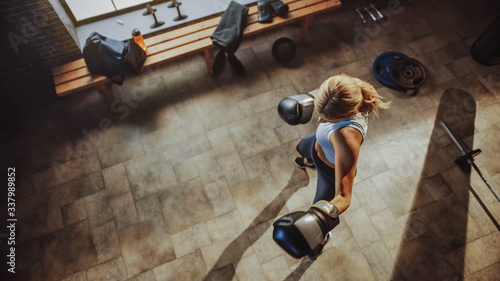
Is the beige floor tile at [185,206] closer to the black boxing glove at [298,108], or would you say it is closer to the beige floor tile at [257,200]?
the beige floor tile at [257,200]

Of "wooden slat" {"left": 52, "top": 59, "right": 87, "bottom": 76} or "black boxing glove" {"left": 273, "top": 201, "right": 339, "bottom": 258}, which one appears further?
"wooden slat" {"left": 52, "top": 59, "right": 87, "bottom": 76}

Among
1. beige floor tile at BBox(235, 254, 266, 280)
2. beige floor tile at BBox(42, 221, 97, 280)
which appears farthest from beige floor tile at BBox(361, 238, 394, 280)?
beige floor tile at BBox(42, 221, 97, 280)

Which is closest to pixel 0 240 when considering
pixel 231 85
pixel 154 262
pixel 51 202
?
pixel 51 202

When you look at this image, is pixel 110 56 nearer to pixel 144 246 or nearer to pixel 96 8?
pixel 96 8

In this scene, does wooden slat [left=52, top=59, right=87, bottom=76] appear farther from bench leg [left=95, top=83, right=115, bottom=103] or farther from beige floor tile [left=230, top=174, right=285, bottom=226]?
beige floor tile [left=230, top=174, right=285, bottom=226]

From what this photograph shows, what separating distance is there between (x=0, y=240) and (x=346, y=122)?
4.05 metres

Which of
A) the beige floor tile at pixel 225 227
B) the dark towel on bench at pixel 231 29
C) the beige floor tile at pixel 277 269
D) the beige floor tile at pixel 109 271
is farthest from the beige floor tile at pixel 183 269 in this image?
the dark towel on bench at pixel 231 29

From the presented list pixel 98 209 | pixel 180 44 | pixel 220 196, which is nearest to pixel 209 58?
pixel 180 44

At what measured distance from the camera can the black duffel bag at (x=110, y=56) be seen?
3602 millimetres

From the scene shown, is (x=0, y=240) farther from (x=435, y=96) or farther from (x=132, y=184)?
(x=435, y=96)

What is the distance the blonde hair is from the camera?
78.2 inches

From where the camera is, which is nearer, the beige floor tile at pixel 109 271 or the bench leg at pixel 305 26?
the beige floor tile at pixel 109 271

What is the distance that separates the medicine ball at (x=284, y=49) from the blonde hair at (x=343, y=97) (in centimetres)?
238

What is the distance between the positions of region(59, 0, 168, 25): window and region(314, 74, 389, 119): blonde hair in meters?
3.66
